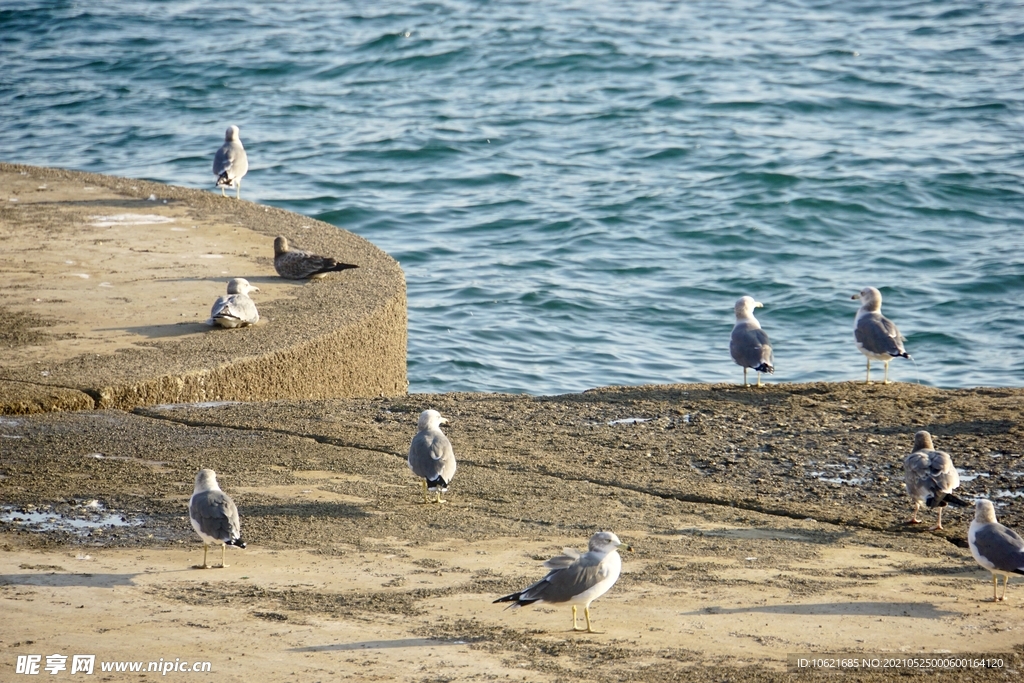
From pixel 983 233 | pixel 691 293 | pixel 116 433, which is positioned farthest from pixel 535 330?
pixel 116 433

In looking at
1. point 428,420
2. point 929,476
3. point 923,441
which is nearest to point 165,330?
point 428,420

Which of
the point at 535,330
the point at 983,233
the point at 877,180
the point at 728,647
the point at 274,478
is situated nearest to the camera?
the point at 728,647

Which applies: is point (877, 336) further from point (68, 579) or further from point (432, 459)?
point (68, 579)

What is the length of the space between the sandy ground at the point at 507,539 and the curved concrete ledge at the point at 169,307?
0.38 meters

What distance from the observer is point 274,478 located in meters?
6.68

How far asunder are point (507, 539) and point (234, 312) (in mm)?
3625

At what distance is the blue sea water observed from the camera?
15469 mm

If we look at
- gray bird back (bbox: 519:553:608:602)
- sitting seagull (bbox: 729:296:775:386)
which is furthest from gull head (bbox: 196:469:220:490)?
sitting seagull (bbox: 729:296:775:386)

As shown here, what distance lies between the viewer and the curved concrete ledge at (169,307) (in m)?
8.03

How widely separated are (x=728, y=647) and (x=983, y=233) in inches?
594

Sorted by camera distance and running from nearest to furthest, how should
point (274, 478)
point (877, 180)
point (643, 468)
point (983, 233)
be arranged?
point (274, 478) < point (643, 468) < point (983, 233) < point (877, 180)

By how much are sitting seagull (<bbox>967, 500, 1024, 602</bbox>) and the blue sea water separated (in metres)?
8.10

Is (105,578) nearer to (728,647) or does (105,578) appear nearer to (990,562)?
(728,647)

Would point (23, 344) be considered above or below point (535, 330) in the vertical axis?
above
